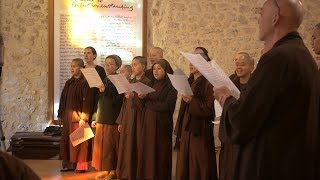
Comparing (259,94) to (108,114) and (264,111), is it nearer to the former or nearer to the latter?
(264,111)

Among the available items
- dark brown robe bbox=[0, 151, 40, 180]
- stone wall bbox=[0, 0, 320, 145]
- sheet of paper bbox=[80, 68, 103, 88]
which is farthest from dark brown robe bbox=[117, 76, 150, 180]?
dark brown robe bbox=[0, 151, 40, 180]

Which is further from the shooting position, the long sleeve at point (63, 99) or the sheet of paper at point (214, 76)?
the long sleeve at point (63, 99)

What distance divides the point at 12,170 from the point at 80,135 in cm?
428

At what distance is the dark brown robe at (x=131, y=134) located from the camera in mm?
4664

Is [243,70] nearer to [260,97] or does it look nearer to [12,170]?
[260,97]

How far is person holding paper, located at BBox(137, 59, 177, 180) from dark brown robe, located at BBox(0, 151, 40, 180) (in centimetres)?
335

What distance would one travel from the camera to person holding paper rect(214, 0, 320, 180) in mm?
1958

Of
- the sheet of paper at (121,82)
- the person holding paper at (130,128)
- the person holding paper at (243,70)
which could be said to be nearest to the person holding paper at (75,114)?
the person holding paper at (130,128)

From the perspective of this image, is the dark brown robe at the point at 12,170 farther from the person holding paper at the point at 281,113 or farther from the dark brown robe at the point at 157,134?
the dark brown robe at the point at 157,134

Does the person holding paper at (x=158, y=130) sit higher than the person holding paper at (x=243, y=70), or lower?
lower

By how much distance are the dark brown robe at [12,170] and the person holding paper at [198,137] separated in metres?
2.92

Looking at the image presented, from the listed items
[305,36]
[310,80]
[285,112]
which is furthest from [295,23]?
[305,36]

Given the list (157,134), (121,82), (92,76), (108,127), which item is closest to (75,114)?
(108,127)

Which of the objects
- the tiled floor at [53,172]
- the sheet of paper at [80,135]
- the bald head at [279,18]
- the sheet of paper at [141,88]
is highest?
the bald head at [279,18]
